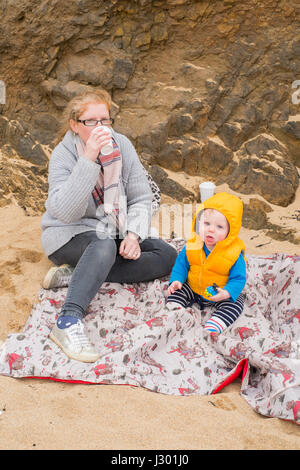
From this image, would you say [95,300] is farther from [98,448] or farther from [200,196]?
[200,196]

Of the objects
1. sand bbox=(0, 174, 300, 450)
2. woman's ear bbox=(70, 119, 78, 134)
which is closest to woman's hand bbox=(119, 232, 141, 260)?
woman's ear bbox=(70, 119, 78, 134)

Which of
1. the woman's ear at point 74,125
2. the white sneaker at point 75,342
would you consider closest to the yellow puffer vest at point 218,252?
the white sneaker at point 75,342

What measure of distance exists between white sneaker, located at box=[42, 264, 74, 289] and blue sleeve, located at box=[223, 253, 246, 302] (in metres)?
0.93

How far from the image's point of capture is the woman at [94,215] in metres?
2.28

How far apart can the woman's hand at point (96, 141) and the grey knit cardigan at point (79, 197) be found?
0.05 m

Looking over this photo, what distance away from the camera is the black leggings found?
88.4 inches

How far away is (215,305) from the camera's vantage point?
8.07 ft

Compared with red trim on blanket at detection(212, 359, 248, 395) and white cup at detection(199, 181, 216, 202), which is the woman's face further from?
white cup at detection(199, 181, 216, 202)

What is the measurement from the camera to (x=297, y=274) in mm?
2615

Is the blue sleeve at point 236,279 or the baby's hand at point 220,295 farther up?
the blue sleeve at point 236,279

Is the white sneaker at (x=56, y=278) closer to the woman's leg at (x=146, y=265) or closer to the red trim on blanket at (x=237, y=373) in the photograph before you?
the woman's leg at (x=146, y=265)

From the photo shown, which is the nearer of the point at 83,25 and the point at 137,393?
the point at 137,393
